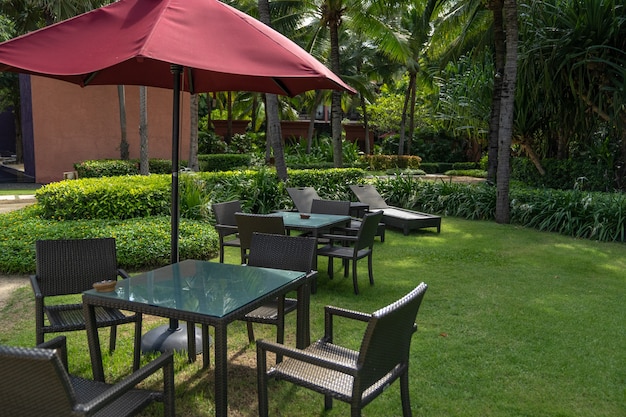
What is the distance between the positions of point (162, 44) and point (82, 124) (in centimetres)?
1669

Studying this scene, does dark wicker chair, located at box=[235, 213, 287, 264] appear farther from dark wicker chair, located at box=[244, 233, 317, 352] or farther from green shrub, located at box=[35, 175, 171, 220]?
green shrub, located at box=[35, 175, 171, 220]

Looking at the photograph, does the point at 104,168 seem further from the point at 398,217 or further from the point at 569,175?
the point at 569,175

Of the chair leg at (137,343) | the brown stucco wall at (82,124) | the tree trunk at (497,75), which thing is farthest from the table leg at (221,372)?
the brown stucco wall at (82,124)

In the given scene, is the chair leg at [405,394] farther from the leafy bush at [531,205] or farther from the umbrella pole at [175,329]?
the leafy bush at [531,205]

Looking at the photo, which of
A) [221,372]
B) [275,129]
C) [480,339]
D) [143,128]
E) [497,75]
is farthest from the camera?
[143,128]

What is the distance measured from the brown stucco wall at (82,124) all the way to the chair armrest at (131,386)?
1564 cm

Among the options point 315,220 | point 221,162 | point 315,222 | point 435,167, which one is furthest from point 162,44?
point 435,167

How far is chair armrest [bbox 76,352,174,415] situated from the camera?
2.03 meters

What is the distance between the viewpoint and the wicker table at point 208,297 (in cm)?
275

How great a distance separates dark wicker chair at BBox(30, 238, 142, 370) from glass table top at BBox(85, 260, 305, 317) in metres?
0.44

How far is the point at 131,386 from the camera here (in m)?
2.27

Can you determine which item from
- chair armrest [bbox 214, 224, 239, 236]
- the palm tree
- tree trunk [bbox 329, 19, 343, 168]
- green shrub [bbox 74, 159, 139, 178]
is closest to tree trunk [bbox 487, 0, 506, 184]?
the palm tree

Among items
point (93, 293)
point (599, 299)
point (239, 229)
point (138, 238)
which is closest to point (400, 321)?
point (93, 293)

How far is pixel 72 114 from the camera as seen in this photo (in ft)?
57.3
